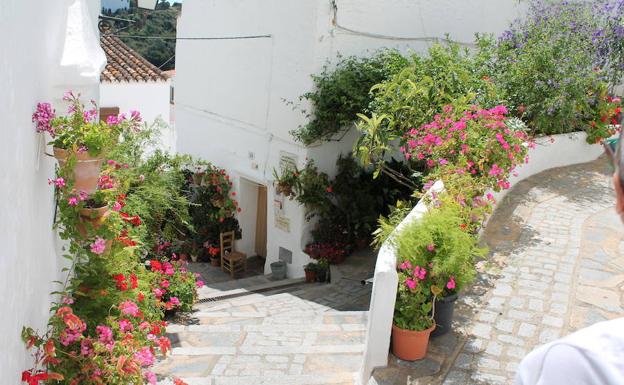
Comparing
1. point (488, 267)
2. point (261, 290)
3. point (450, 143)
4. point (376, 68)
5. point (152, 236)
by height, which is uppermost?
point (376, 68)

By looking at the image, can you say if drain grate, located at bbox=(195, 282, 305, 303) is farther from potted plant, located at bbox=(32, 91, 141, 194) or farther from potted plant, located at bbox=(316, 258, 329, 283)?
potted plant, located at bbox=(32, 91, 141, 194)

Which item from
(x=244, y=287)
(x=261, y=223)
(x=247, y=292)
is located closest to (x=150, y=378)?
(x=247, y=292)

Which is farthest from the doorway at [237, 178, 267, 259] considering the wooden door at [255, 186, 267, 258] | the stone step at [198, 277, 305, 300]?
the stone step at [198, 277, 305, 300]

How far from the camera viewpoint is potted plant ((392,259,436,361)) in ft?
17.1

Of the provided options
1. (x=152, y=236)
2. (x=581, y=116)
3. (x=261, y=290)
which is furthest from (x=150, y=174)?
(x=581, y=116)

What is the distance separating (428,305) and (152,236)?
5641 millimetres

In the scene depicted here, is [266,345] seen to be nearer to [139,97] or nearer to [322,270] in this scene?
[322,270]

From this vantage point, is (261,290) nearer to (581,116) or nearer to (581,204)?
(581,204)

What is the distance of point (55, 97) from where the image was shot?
→ 5.07m

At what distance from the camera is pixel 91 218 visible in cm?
522

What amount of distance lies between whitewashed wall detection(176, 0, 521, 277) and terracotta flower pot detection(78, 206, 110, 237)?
611 cm

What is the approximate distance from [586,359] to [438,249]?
13.0 feet

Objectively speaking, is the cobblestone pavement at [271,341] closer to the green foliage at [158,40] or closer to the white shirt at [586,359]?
the white shirt at [586,359]

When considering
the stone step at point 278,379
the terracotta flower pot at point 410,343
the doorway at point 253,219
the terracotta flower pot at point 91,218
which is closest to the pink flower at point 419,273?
the terracotta flower pot at point 410,343
